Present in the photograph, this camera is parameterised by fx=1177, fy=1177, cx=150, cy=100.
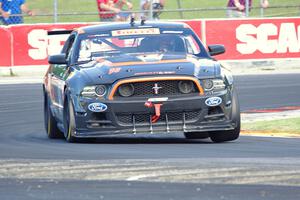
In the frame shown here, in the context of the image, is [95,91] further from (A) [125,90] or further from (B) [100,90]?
(A) [125,90]

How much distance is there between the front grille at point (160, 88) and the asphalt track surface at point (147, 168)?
2.00ft

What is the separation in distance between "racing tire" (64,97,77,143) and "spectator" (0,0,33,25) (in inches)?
546

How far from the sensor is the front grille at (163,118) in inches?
536

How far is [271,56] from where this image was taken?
94.5 ft

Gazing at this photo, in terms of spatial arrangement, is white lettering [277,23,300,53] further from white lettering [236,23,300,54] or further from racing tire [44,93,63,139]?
racing tire [44,93,63,139]

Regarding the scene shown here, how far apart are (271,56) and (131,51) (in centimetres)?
1423

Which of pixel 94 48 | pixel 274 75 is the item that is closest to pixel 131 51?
pixel 94 48

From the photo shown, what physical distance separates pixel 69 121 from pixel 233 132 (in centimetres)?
197

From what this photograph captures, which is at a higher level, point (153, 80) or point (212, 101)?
point (153, 80)

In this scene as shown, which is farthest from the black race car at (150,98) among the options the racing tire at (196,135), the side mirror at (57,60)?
the side mirror at (57,60)

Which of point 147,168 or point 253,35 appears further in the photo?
point 253,35

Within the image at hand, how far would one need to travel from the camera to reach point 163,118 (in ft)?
44.9

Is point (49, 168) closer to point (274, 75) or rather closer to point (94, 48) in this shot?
point (94, 48)

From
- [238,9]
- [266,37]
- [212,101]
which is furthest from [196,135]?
[238,9]
